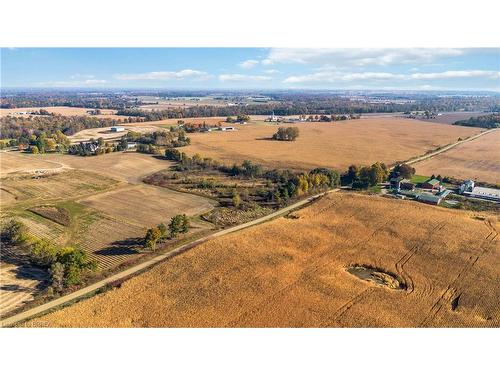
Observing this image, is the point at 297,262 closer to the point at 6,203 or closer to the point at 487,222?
the point at 487,222

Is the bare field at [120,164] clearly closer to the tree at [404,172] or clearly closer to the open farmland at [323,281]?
the open farmland at [323,281]

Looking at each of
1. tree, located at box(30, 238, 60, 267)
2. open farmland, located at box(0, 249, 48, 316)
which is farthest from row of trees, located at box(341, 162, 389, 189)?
open farmland, located at box(0, 249, 48, 316)

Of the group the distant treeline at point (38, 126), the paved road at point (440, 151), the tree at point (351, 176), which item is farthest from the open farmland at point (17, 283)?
the distant treeline at point (38, 126)

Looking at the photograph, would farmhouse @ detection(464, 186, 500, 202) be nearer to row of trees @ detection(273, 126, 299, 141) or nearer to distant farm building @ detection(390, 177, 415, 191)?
distant farm building @ detection(390, 177, 415, 191)

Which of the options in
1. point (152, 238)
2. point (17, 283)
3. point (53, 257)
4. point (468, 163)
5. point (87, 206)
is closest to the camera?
point (17, 283)

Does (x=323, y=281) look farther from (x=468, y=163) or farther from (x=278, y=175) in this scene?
(x=468, y=163)

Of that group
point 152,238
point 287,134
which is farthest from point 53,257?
point 287,134
